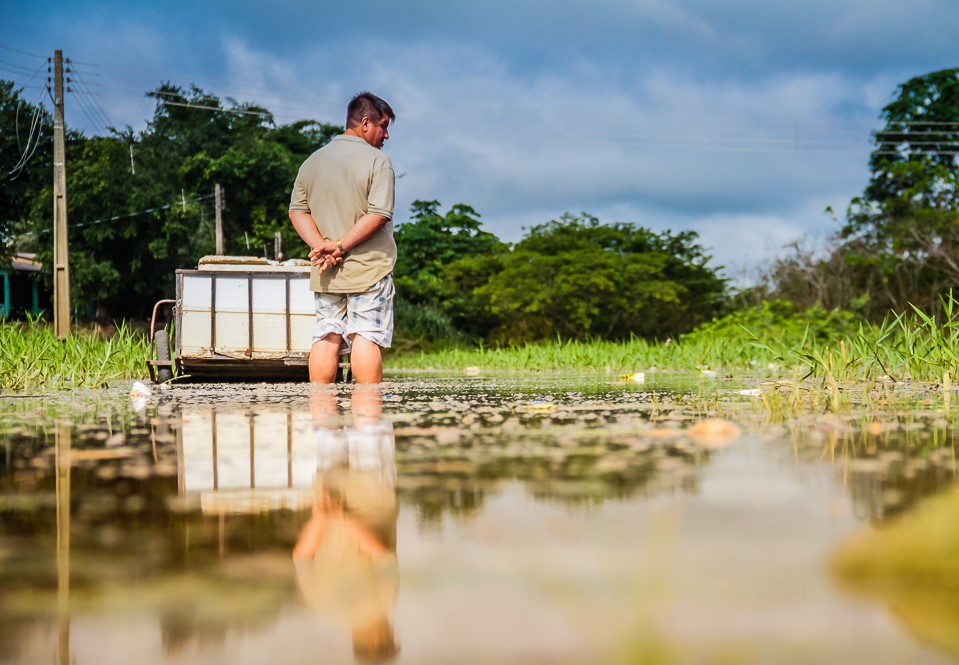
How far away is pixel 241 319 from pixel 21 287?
37.4 meters

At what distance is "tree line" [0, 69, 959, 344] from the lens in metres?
28.5

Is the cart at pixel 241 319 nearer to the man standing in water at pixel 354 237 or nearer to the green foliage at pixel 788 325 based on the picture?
the man standing in water at pixel 354 237

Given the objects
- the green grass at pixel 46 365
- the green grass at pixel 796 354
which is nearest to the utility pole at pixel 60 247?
the green grass at pixel 796 354

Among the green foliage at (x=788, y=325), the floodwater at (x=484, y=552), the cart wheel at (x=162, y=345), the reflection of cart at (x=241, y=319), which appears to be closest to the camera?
the floodwater at (x=484, y=552)

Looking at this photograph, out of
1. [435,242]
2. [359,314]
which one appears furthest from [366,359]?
[435,242]

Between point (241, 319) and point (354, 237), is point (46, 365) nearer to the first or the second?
point (241, 319)

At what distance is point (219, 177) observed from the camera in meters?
33.6

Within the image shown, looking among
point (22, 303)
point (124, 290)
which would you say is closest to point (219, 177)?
point (124, 290)

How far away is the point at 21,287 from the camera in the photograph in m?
41.4

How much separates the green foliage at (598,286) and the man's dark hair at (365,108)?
2224 cm

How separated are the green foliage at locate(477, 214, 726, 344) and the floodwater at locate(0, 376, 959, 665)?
25866 mm

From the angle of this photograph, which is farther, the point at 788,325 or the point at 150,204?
the point at 150,204

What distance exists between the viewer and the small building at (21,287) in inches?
1521

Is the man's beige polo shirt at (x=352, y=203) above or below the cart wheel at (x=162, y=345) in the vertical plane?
above
